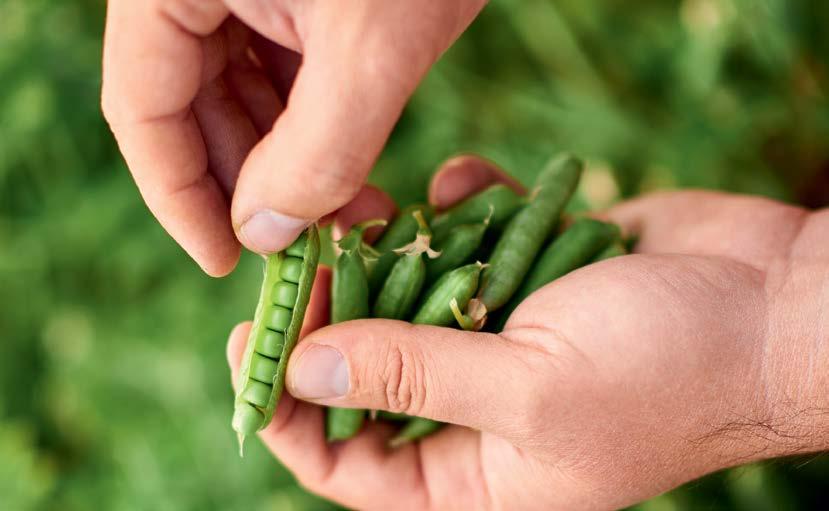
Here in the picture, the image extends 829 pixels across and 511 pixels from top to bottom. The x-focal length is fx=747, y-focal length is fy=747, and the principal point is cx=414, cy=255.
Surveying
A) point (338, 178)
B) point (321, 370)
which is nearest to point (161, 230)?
point (321, 370)

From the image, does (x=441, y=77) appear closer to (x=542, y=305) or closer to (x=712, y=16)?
(x=712, y=16)

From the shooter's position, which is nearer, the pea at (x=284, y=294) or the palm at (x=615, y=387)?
the palm at (x=615, y=387)

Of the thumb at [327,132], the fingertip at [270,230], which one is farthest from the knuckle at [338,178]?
the fingertip at [270,230]

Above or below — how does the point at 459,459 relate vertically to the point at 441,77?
below

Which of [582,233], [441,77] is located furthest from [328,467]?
[441,77]

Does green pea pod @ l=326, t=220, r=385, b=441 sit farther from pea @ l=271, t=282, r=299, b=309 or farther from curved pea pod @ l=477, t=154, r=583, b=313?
curved pea pod @ l=477, t=154, r=583, b=313

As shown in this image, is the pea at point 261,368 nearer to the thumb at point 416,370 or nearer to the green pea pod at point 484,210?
the thumb at point 416,370
